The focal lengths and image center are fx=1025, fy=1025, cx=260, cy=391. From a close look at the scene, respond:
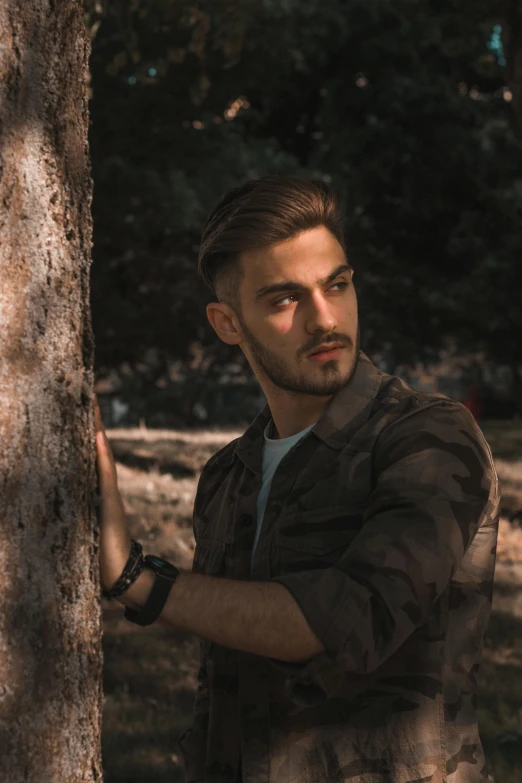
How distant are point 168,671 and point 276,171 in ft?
38.6

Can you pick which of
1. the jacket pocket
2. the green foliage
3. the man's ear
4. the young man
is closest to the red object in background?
the green foliage

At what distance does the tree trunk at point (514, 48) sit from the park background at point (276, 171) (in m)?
0.11

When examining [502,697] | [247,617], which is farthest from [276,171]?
[247,617]

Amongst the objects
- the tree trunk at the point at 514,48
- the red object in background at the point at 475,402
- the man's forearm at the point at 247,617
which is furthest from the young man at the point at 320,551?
the red object in background at the point at 475,402

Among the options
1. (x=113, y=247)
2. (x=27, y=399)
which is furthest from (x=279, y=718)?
(x=113, y=247)

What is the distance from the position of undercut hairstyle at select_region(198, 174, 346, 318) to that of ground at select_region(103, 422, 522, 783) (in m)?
3.33

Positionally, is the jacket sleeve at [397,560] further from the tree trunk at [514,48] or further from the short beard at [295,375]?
the tree trunk at [514,48]

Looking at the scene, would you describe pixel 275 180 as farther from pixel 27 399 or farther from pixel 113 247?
pixel 113 247

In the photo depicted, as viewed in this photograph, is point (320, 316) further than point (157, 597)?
Yes

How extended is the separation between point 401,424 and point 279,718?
74 cm

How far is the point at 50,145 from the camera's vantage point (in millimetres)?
2408

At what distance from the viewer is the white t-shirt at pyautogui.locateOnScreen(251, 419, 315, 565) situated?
8.60 feet

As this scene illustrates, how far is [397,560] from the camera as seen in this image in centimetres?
203

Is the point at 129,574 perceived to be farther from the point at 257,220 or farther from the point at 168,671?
the point at 168,671
